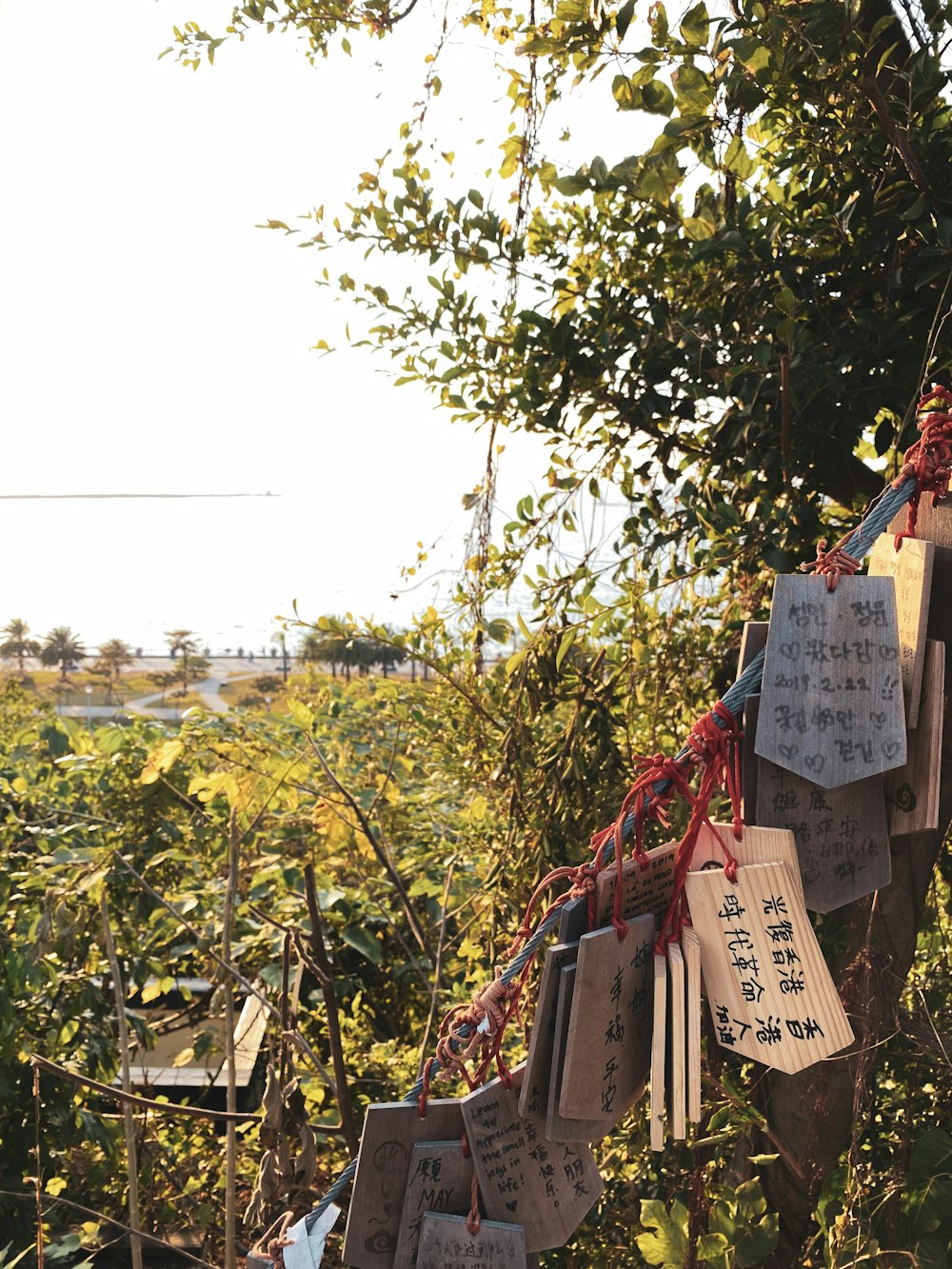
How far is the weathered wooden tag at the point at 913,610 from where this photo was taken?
699 mm

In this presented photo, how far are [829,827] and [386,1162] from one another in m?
0.39

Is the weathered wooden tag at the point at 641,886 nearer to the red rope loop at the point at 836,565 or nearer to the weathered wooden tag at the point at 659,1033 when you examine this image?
the weathered wooden tag at the point at 659,1033

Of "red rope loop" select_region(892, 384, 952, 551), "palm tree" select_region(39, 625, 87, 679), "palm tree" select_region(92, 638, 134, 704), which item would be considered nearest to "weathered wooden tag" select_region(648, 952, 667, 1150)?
"red rope loop" select_region(892, 384, 952, 551)

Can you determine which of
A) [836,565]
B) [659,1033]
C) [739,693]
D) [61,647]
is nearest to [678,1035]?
[659,1033]

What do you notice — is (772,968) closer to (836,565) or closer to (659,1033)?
(659,1033)

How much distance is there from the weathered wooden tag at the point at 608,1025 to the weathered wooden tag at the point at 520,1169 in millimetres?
62

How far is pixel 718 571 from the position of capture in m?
1.27

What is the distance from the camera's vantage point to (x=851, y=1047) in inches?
45.1

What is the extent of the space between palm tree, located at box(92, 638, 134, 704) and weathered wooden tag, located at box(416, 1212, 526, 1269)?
3.04m

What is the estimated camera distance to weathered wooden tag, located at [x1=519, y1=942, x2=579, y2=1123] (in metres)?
0.64

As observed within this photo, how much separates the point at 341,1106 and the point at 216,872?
34.8 inches

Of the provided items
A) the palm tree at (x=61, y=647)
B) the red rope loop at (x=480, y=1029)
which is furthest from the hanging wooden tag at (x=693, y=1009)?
the palm tree at (x=61, y=647)

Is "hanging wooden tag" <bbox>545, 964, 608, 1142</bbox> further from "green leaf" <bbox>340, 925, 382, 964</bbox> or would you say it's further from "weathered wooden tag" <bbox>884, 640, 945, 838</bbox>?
"green leaf" <bbox>340, 925, 382, 964</bbox>

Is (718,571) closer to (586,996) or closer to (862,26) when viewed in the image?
(862,26)
